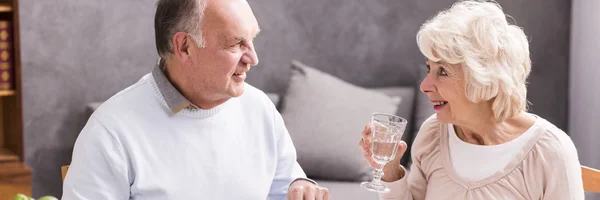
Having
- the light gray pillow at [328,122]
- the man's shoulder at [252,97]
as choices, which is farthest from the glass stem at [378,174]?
the light gray pillow at [328,122]

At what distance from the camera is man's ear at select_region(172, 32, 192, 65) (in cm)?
200

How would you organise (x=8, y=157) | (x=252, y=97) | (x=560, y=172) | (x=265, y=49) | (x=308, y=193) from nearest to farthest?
(x=308, y=193)
(x=560, y=172)
(x=252, y=97)
(x=8, y=157)
(x=265, y=49)

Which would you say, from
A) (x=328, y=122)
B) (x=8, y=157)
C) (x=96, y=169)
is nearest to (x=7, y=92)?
(x=8, y=157)

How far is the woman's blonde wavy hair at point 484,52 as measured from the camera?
2.10 m

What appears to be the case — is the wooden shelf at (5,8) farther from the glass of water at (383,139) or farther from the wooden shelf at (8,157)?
the glass of water at (383,139)

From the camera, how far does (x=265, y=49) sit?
4312 mm

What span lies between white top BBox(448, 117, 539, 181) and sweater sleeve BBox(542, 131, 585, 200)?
0.07m

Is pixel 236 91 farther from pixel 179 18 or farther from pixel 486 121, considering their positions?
pixel 486 121

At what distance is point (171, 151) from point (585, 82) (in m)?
2.74

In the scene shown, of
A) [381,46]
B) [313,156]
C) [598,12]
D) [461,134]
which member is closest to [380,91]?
[381,46]

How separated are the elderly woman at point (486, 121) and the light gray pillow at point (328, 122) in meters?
1.71

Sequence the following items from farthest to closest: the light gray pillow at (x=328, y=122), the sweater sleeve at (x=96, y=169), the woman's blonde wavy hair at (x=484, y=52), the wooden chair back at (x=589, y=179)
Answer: the light gray pillow at (x=328, y=122) < the wooden chair back at (x=589, y=179) < the woman's blonde wavy hair at (x=484, y=52) < the sweater sleeve at (x=96, y=169)

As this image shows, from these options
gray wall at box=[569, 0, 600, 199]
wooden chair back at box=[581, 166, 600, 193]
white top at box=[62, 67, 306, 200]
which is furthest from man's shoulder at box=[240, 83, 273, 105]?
gray wall at box=[569, 0, 600, 199]

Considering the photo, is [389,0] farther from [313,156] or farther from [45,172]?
[45,172]
